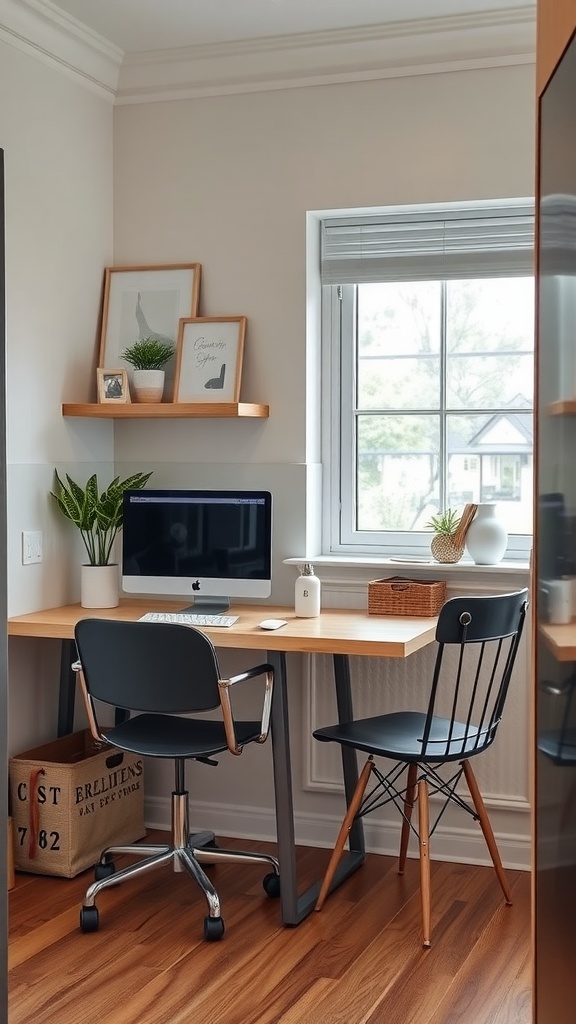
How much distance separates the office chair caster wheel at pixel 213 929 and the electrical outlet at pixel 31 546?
1247 millimetres

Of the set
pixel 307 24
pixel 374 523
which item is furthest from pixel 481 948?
pixel 307 24

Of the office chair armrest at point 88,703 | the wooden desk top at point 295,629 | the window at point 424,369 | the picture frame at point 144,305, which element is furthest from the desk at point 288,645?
the picture frame at point 144,305

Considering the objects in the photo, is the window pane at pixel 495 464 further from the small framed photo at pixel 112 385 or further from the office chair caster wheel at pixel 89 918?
the office chair caster wheel at pixel 89 918

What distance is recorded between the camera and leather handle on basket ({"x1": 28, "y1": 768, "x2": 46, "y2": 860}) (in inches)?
133

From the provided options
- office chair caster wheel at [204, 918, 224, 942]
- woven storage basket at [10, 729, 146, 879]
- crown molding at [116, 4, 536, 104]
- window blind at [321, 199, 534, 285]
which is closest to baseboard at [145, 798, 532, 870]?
woven storage basket at [10, 729, 146, 879]

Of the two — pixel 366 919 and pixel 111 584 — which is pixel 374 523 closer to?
pixel 111 584

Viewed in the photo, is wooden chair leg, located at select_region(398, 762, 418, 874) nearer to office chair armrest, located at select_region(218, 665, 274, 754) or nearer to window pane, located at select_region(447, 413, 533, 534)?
office chair armrest, located at select_region(218, 665, 274, 754)

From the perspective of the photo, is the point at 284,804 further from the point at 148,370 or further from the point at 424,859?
the point at 148,370

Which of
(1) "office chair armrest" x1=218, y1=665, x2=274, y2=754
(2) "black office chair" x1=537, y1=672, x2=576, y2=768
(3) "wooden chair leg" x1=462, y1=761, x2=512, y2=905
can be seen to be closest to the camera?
(2) "black office chair" x1=537, y1=672, x2=576, y2=768

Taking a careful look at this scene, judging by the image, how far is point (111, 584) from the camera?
3.69 meters

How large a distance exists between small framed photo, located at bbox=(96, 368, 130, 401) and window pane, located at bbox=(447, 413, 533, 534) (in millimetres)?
1085

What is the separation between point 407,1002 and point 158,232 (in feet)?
8.38

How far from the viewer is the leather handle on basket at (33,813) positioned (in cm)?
338

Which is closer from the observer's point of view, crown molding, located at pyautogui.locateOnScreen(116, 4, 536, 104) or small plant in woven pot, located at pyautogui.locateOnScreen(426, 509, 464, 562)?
crown molding, located at pyautogui.locateOnScreen(116, 4, 536, 104)
